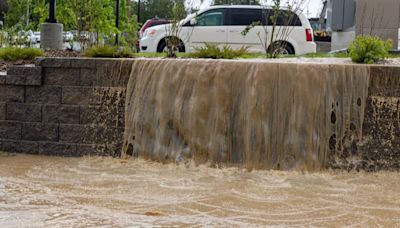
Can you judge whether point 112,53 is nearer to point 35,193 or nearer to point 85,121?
point 85,121

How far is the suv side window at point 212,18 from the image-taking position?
16922 mm

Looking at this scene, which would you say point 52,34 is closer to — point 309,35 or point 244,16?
point 244,16

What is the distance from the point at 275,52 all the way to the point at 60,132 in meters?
3.66

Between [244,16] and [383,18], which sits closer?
[383,18]

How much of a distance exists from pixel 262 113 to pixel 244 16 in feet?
33.0

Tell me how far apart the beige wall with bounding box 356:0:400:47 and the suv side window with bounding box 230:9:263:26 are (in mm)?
3634

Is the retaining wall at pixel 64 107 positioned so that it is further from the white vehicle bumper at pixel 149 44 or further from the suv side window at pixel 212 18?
the suv side window at pixel 212 18

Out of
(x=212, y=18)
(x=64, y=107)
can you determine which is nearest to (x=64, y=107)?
(x=64, y=107)

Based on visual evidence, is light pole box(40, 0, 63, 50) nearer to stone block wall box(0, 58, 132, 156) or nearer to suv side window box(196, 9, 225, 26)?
stone block wall box(0, 58, 132, 156)

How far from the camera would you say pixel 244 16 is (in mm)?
17312

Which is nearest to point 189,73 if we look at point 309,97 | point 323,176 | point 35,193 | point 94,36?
point 309,97

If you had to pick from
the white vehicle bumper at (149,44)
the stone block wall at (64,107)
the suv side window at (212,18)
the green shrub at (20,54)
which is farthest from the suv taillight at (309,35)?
the stone block wall at (64,107)

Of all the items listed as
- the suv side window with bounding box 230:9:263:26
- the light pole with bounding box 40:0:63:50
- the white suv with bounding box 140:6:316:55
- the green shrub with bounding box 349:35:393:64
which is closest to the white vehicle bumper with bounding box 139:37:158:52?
the white suv with bounding box 140:6:316:55

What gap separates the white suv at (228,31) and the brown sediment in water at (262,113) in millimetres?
8064
